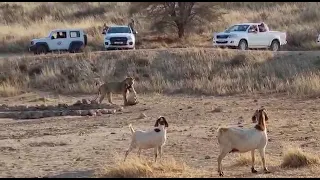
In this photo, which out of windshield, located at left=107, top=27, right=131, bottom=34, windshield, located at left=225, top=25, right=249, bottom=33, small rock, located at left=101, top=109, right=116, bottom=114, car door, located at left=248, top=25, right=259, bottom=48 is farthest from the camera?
windshield, located at left=107, top=27, right=131, bottom=34

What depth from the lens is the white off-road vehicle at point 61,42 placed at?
43.3m

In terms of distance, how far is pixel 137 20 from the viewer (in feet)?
186

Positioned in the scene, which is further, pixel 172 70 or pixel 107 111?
pixel 172 70

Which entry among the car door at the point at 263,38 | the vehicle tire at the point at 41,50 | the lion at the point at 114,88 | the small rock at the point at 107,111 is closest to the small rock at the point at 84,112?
the small rock at the point at 107,111

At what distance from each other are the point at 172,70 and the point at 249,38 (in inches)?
331

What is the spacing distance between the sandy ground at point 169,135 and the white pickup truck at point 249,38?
41.2 feet

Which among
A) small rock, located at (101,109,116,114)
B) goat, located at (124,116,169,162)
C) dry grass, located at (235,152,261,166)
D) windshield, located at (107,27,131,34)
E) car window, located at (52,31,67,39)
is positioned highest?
windshield, located at (107,27,131,34)

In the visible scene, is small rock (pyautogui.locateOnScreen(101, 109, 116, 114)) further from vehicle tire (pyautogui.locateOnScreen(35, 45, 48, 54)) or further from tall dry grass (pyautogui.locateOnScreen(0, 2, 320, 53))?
tall dry grass (pyautogui.locateOnScreen(0, 2, 320, 53))

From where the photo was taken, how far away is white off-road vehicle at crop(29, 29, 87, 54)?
4334 cm

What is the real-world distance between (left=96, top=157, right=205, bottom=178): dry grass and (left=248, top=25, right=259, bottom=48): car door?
2816 centimetres

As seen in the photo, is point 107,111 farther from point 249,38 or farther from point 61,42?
point 61,42

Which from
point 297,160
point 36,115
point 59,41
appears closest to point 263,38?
point 59,41

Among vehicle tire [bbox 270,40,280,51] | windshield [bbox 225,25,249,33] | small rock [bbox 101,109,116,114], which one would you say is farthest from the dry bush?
vehicle tire [bbox 270,40,280,51]

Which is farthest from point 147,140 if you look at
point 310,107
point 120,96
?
point 120,96
